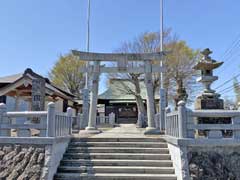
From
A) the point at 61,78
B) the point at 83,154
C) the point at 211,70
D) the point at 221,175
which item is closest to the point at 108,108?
the point at 61,78

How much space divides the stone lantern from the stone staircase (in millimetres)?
3556

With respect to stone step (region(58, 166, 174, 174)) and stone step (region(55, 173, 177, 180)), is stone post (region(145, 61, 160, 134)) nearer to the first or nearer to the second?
stone step (region(58, 166, 174, 174))

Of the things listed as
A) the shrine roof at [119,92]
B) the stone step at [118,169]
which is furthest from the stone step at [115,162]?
the shrine roof at [119,92]

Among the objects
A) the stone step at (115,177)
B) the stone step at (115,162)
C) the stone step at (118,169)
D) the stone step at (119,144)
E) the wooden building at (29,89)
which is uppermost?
the wooden building at (29,89)

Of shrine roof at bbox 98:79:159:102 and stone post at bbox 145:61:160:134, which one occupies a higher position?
shrine roof at bbox 98:79:159:102

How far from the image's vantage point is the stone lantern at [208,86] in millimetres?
9836

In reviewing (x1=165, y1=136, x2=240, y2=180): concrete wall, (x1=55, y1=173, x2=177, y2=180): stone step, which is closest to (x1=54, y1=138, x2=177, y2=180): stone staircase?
(x1=55, y1=173, x2=177, y2=180): stone step

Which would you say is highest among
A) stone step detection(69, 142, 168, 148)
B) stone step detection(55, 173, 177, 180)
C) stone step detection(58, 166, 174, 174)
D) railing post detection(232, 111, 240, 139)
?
railing post detection(232, 111, 240, 139)

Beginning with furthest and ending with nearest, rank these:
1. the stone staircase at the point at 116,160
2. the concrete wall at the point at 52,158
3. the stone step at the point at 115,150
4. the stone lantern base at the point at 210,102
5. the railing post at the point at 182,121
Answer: the stone lantern base at the point at 210,102 < the stone step at the point at 115,150 < the stone staircase at the point at 116,160 < the railing post at the point at 182,121 < the concrete wall at the point at 52,158

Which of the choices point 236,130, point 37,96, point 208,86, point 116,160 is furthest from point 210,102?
point 37,96

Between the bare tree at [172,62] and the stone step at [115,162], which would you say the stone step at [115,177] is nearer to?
the stone step at [115,162]

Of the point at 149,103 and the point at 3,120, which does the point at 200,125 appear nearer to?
the point at 149,103

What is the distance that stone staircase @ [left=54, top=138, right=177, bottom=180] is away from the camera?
5984 mm

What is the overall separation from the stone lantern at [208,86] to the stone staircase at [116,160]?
3556 mm
